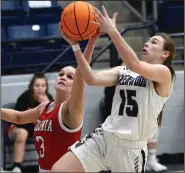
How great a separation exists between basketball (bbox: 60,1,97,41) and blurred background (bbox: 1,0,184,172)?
11.0 ft

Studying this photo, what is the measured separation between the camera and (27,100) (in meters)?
6.67

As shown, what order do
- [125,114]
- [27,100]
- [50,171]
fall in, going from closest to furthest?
1. [125,114]
2. [50,171]
3. [27,100]

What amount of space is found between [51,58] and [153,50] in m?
4.29

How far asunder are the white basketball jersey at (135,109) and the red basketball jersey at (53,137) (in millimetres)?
343

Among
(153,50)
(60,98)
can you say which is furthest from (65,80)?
(153,50)

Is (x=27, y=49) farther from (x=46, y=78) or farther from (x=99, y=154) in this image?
(x=99, y=154)

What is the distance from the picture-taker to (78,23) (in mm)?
3654

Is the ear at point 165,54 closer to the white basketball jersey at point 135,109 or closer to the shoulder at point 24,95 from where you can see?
the white basketball jersey at point 135,109

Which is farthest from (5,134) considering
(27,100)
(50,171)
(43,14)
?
→ (50,171)

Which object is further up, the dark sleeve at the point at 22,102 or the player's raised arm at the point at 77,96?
Answer: the player's raised arm at the point at 77,96

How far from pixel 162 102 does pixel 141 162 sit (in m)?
0.42

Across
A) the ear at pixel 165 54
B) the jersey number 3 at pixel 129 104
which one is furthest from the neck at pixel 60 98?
the ear at pixel 165 54

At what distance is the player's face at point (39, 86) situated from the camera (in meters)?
6.63

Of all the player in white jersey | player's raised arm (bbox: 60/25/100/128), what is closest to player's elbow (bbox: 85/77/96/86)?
the player in white jersey
